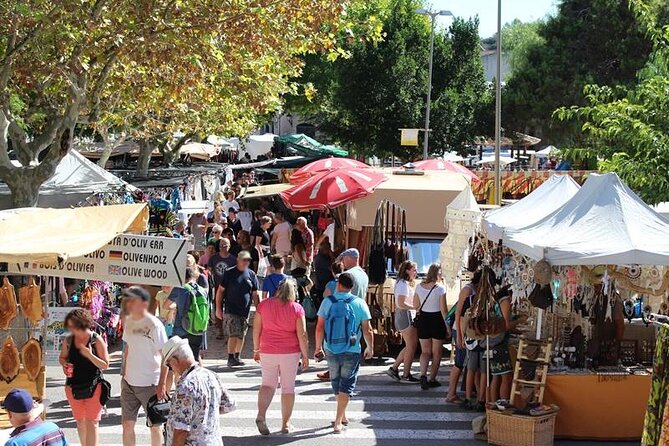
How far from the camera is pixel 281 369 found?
401 inches

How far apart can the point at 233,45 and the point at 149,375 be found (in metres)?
8.08

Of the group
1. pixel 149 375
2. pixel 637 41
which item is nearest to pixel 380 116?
pixel 637 41

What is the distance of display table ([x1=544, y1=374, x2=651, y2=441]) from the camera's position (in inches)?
409

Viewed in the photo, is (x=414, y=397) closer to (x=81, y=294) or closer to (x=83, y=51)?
(x=81, y=294)

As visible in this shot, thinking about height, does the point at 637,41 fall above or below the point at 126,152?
above

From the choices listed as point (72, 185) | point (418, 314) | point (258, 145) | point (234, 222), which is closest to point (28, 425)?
point (418, 314)

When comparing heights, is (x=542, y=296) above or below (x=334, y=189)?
below

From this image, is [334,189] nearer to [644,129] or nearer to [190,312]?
[644,129]

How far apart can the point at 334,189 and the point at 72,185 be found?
5636 millimetres

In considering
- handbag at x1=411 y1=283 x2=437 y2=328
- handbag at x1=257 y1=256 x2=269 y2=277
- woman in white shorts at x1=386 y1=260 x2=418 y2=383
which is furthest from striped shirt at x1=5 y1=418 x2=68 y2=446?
handbag at x1=257 y1=256 x2=269 y2=277

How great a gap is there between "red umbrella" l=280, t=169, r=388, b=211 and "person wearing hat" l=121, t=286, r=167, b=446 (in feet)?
29.9

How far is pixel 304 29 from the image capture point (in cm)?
1652

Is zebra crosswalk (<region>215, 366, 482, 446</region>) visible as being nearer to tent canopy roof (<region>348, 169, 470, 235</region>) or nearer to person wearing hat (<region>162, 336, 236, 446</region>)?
person wearing hat (<region>162, 336, 236, 446</region>)

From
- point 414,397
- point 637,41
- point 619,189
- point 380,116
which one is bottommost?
point 414,397
